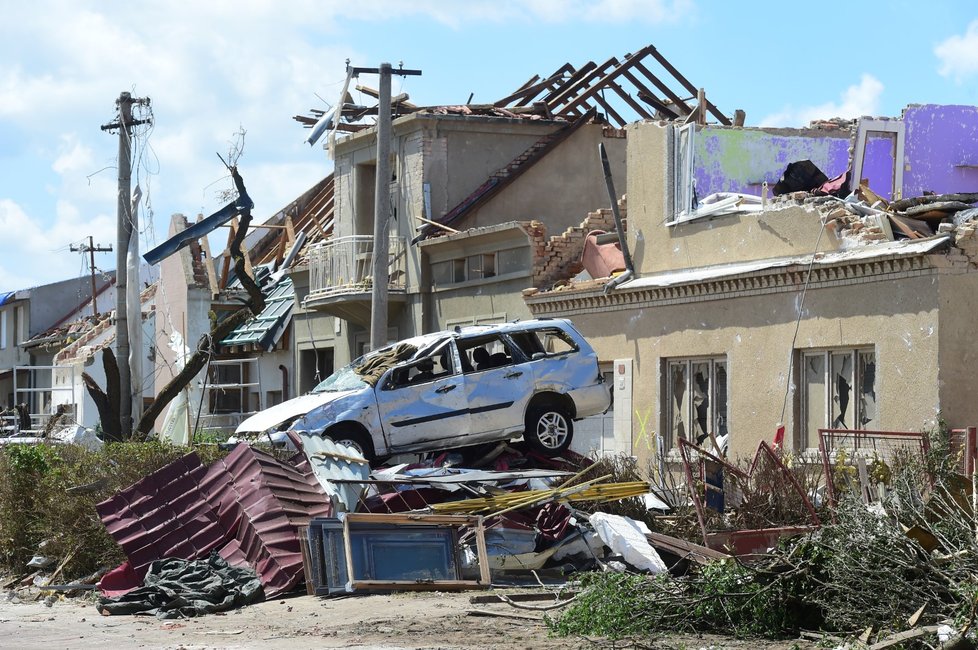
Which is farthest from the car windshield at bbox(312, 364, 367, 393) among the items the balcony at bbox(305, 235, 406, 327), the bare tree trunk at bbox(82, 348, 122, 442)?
the balcony at bbox(305, 235, 406, 327)

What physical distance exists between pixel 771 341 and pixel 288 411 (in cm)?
664

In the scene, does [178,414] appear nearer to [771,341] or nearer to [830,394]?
[771,341]

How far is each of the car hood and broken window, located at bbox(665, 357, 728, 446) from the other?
565 cm

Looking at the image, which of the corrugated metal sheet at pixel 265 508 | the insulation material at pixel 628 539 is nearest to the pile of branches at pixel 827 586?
the insulation material at pixel 628 539

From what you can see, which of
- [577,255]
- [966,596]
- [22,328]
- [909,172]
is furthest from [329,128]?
[22,328]

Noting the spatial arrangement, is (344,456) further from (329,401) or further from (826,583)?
(826,583)

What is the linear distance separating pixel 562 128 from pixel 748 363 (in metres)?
11.9

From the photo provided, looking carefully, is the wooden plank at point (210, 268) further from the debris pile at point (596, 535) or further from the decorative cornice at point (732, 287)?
the debris pile at point (596, 535)

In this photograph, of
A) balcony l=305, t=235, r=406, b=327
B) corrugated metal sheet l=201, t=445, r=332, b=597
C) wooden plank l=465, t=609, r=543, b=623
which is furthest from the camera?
balcony l=305, t=235, r=406, b=327

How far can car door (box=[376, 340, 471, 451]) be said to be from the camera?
1875 centimetres

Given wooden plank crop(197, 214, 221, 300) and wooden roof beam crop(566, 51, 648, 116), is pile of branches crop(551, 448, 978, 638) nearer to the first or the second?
wooden roof beam crop(566, 51, 648, 116)

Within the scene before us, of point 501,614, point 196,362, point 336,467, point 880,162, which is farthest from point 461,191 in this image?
point 501,614

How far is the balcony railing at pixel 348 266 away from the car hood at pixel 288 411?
34.0 ft

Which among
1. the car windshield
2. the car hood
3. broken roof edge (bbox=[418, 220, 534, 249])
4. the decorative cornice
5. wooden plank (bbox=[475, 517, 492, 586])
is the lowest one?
wooden plank (bbox=[475, 517, 492, 586])
